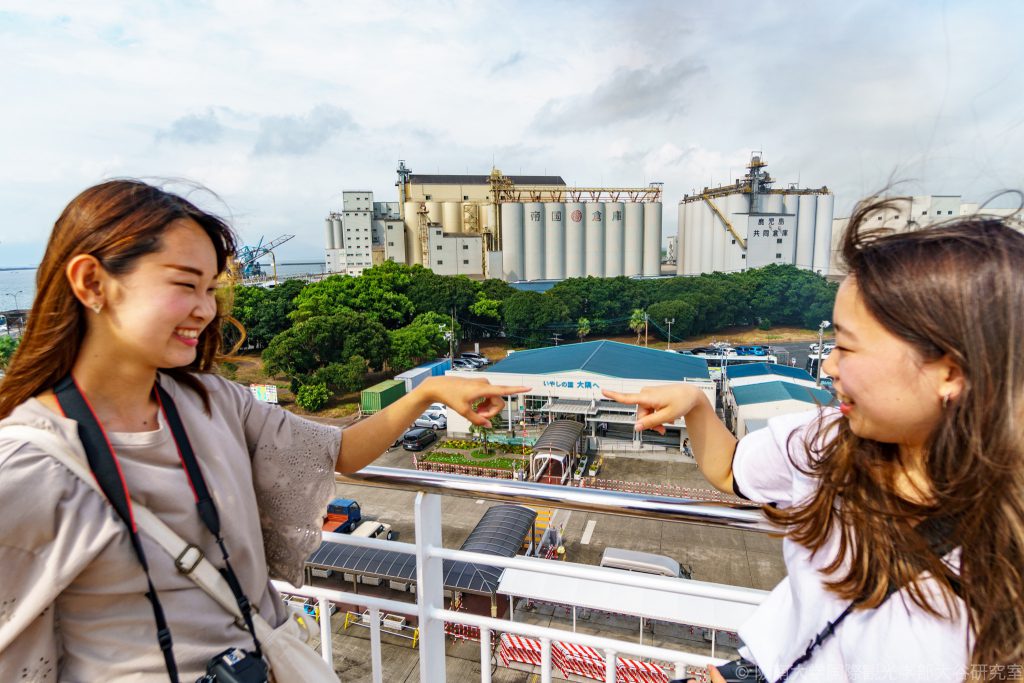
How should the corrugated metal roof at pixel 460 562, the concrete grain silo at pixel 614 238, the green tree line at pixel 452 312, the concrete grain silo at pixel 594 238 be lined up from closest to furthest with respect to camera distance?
1. the corrugated metal roof at pixel 460 562
2. the green tree line at pixel 452 312
3. the concrete grain silo at pixel 594 238
4. the concrete grain silo at pixel 614 238

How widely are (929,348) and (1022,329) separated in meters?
0.08

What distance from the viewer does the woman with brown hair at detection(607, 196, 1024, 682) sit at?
58cm

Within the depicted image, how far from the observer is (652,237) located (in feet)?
109

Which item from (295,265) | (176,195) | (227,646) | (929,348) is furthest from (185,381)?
(295,265)

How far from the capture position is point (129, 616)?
28.0 inches

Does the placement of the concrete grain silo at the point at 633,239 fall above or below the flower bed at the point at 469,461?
above

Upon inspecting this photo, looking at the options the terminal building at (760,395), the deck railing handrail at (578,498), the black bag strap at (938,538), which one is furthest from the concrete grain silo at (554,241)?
the black bag strap at (938,538)

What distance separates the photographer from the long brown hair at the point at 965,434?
57 centimetres

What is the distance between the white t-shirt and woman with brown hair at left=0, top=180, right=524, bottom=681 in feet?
2.58

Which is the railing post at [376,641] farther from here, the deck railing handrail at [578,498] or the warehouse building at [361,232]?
the warehouse building at [361,232]


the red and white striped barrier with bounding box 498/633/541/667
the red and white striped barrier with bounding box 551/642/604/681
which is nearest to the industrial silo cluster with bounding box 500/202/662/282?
the red and white striped barrier with bounding box 498/633/541/667

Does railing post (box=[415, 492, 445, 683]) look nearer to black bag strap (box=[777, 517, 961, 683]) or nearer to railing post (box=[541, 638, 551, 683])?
railing post (box=[541, 638, 551, 683])

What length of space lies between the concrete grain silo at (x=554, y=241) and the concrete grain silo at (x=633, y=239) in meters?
3.93

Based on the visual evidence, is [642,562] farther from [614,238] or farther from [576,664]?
[614,238]
